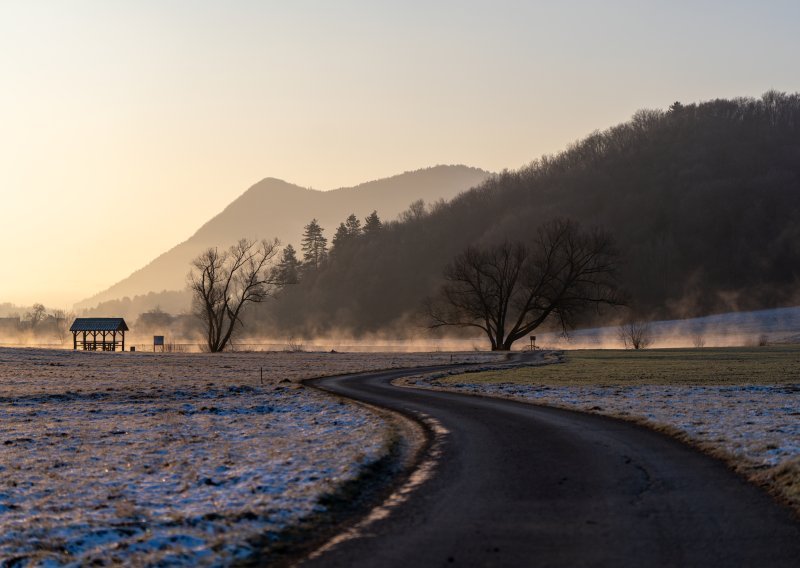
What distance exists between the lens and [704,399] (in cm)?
3047

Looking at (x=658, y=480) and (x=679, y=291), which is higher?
(x=679, y=291)

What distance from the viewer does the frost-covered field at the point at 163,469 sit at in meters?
11.5

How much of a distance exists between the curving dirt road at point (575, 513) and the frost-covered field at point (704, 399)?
83 centimetres

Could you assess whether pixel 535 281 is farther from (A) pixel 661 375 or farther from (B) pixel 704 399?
(B) pixel 704 399

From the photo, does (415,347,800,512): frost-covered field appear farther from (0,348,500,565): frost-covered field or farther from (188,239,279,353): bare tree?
(188,239,279,353): bare tree

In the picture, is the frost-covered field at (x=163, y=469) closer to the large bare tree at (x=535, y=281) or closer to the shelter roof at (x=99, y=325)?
the large bare tree at (x=535, y=281)

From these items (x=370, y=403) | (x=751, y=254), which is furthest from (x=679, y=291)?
(x=370, y=403)

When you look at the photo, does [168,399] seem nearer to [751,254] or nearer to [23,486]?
[23,486]

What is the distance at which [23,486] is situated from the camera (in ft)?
51.4

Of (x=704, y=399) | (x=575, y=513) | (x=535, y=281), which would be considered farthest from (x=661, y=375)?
(x=535, y=281)

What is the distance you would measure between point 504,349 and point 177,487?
297 ft

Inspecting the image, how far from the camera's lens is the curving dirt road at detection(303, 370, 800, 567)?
10.5 meters

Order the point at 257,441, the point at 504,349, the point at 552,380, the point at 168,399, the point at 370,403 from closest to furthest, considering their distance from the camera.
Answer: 1. the point at 257,441
2. the point at 370,403
3. the point at 168,399
4. the point at 552,380
5. the point at 504,349

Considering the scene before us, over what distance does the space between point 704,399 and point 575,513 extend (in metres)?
19.7
